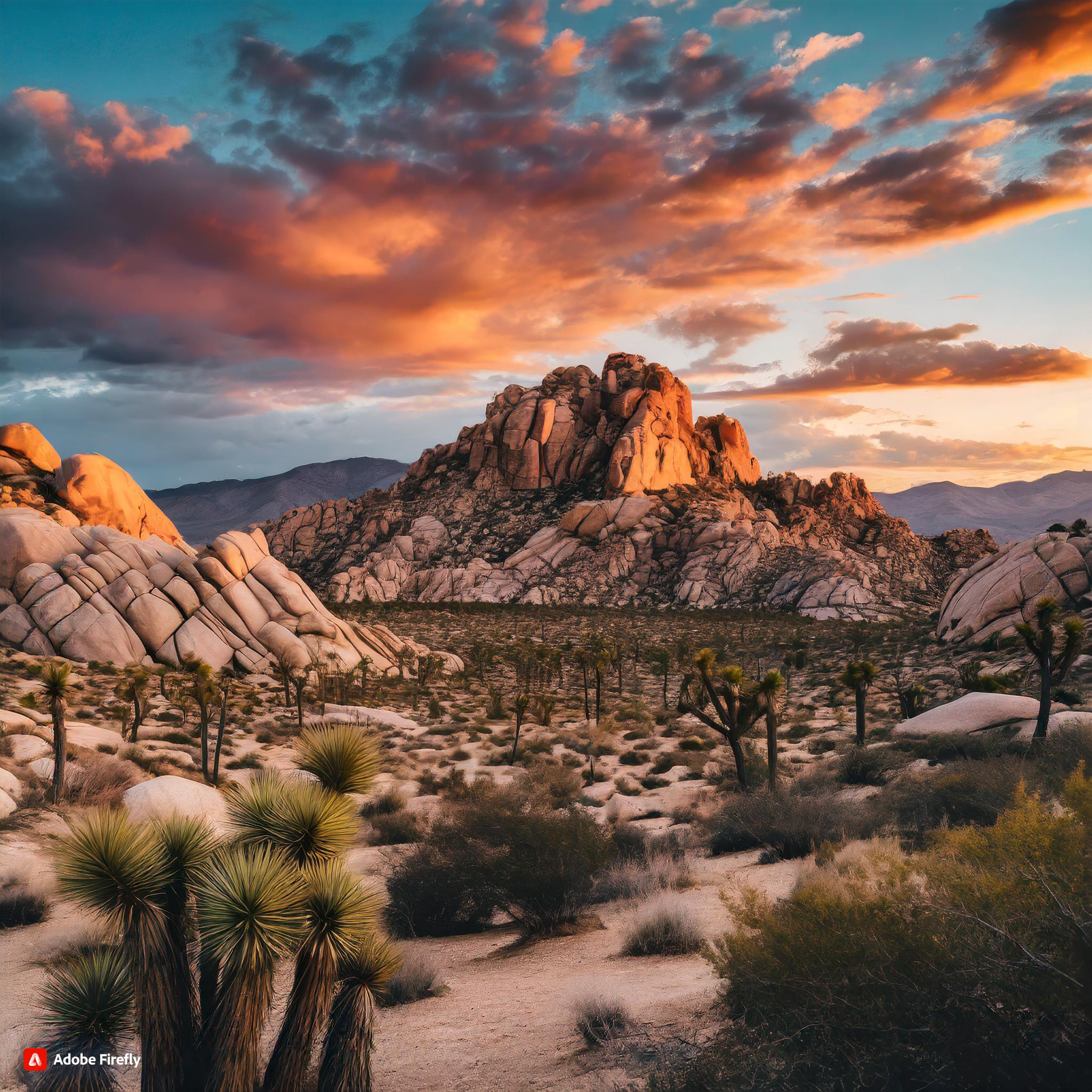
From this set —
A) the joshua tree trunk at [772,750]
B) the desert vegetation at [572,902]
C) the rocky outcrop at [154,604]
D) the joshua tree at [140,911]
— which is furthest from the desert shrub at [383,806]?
the rocky outcrop at [154,604]

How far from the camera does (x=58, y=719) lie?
15.7 m

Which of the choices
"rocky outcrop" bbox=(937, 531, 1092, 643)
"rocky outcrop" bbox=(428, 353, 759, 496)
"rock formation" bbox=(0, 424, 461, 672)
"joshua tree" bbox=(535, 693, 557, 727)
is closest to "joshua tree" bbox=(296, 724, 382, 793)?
"joshua tree" bbox=(535, 693, 557, 727)

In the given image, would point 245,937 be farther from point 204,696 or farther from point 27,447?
point 27,447

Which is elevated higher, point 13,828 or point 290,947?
point 290,947

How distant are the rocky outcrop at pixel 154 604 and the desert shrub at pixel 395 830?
23.7 m

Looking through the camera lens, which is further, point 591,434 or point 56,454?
point 591,434

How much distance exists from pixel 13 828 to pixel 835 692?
109 feet

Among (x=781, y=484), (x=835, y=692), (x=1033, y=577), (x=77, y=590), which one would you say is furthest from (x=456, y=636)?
(x=781, y=484)

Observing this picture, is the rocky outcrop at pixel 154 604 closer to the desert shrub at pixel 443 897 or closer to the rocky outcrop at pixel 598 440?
the desert shrub at pixel 443 897

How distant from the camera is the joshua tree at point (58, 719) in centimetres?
1509

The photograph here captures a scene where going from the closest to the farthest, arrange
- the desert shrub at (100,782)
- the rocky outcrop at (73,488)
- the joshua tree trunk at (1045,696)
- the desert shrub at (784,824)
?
the desert shrub at (784,824) → the desert shrub at (100,782) → the joshua tree trunk at (1045,696) → the rocky outcrop at (73,488)

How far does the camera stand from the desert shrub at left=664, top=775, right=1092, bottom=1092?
4.39 m

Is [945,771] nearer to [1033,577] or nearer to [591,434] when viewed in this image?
[1033,577]

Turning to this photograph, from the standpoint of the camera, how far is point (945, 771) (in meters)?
14.2
